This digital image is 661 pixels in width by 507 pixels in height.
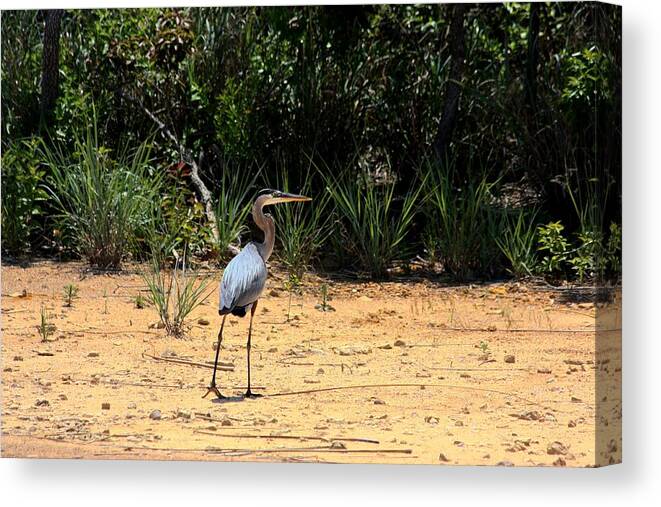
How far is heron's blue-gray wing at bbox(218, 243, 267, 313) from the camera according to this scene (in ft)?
26.7

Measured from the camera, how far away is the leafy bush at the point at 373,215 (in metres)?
8.88

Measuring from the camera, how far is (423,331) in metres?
8.49

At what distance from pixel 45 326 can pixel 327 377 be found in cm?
164

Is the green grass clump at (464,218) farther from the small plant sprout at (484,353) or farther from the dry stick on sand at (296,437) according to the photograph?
the dry stick on sand at (296,437)

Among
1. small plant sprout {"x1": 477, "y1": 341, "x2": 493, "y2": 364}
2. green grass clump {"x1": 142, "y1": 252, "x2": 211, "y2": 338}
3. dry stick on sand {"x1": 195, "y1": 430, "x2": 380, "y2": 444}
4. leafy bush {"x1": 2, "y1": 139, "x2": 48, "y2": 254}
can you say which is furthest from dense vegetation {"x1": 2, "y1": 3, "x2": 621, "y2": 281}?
dry stick on sand {"x1": 195, "y1": 430, "x2": 380, "y2": 444}

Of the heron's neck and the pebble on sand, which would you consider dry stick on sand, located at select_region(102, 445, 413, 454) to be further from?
the heron's neck

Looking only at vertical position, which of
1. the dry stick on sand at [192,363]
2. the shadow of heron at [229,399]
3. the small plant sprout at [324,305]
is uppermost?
the small plant sprout at [324,305]

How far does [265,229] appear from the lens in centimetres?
845

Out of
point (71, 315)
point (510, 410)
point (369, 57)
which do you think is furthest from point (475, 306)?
point (71, 315)

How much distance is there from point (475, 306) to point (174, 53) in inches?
89.1

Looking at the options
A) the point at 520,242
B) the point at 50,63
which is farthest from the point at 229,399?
the point at 50,63

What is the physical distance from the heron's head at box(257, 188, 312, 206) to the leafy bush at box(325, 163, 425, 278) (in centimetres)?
23

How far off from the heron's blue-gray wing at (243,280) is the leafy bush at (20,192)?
1226 millimetres

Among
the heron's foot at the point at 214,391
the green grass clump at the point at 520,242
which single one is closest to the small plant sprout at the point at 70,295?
the heron's foot at the point at 214,391
